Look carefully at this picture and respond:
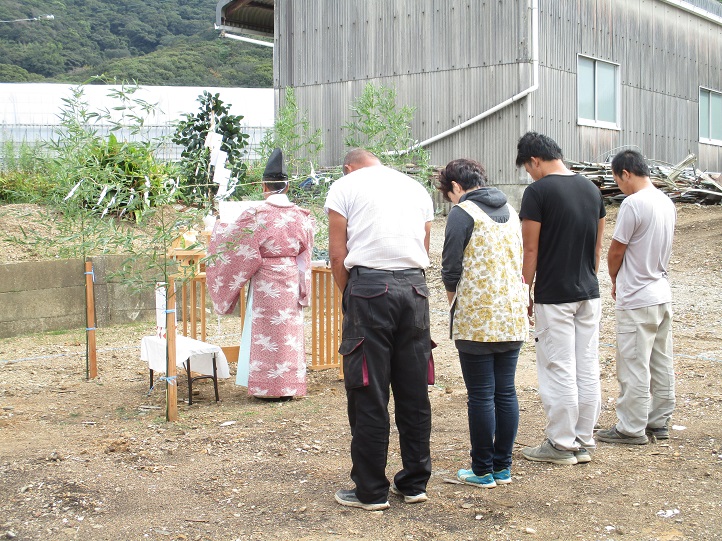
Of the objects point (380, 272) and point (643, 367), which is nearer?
point (380, 272)

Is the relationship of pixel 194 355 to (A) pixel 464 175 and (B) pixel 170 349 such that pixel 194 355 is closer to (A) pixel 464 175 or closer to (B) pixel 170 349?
(B) pixel 170 349

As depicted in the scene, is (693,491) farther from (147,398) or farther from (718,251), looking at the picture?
(718,251)

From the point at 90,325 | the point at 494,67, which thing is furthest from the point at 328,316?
the point at 494,67

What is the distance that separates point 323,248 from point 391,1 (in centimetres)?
869

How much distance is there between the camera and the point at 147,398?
6.88 m

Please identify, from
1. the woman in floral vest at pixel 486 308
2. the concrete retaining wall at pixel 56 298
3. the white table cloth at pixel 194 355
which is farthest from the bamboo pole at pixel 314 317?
the woman in floral vest at pixel 486 308

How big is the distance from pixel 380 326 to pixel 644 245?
1882 mm

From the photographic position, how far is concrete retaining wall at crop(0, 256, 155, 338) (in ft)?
32.4

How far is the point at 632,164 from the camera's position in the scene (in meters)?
5.21

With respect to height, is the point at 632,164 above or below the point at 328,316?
above

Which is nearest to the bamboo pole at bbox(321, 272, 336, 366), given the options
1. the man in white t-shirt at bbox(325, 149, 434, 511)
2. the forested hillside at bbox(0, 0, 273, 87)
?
the man in white t-shirt at bbox(325, 149, 434, 511)

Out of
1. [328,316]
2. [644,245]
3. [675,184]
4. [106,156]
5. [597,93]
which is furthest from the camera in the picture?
[597,93]

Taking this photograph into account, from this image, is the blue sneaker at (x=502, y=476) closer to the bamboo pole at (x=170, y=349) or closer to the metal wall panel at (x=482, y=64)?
the bamboo pole at (x=170, y=349)

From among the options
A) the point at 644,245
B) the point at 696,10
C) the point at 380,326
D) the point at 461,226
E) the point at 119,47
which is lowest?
the point at 380,326
